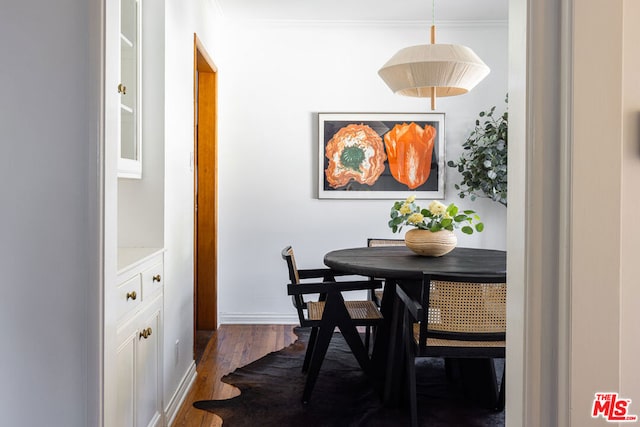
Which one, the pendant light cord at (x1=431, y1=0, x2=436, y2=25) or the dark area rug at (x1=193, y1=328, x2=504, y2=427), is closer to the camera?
the dark area rug at (x1=193, y1=328, x2=504, y2=427)

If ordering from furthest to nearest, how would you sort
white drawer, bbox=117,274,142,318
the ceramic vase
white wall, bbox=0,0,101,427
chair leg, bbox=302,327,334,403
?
1. the ceramic vase
2. chair leg, bbox=302,327,334,403
3. white drawer, bbox=117,274,142,318
4. white wall, bbox=0,0,101,427

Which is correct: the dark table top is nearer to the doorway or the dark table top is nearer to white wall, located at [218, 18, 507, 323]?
white wall, located at [218, 18, 507, 323]

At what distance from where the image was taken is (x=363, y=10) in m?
4.16

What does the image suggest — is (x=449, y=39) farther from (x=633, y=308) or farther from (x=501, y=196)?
(x=633, y=308)

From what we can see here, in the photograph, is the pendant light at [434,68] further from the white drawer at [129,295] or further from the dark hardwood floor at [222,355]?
the dark hardwood floor at [222,355]

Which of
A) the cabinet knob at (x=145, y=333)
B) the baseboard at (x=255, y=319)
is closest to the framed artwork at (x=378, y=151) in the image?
the baseboard at (x=255, y=319)

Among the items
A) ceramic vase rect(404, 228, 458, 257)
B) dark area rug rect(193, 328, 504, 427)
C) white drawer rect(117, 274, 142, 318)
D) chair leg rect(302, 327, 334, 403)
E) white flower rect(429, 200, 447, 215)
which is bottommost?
dark area rug rect(193, 328, 504, 427)

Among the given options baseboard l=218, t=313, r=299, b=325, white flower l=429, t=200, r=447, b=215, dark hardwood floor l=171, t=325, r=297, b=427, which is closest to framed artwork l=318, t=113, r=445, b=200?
baseboard l=218, t=313, r=299, b=325

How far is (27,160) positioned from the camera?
135 centimetres

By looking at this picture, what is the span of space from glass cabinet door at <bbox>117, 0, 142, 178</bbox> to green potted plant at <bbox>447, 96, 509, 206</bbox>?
269 cm

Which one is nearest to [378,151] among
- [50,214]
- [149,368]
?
[149,368]

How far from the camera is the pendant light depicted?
2674 mm

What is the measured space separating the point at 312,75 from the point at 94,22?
3.28m

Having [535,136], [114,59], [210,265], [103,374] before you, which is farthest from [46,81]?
[210,265]
